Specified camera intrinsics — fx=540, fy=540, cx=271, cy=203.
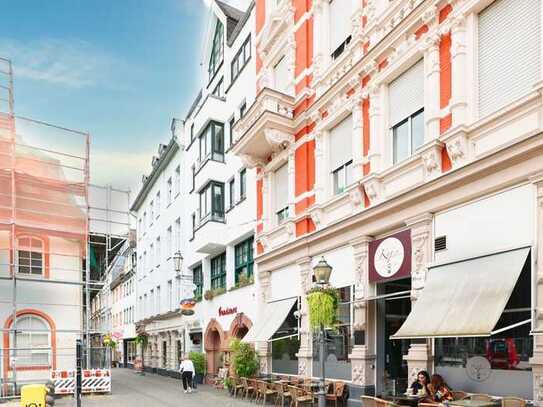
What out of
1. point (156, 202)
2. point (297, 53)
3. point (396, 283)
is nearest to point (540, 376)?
point (396, 283)

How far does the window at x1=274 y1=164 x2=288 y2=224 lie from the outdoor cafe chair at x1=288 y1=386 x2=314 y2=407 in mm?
6041

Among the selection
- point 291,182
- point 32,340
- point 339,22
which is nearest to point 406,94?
point 339,22

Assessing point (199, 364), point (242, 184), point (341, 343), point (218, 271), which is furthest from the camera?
point (218, 271)

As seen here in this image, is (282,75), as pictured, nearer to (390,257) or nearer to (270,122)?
(270,122)

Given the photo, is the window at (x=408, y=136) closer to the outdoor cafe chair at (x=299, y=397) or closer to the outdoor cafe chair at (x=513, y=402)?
the outdoor cafe chair at (x=513, y=402)

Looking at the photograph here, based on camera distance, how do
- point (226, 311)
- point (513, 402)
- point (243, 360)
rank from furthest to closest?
point (226, 311), point (243, 360), point (513, 402)

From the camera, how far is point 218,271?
25.8m

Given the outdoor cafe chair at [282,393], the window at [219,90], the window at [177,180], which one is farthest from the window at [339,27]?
the window at [177,180]

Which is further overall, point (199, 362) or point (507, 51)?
point (199, 362)

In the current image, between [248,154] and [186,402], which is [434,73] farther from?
[186,402]

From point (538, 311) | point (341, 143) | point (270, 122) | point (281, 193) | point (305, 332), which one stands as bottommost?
point (305, 332)

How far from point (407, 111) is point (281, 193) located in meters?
7.03

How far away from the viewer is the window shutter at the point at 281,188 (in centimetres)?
1844

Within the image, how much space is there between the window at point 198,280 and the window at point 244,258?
480 centimetres
